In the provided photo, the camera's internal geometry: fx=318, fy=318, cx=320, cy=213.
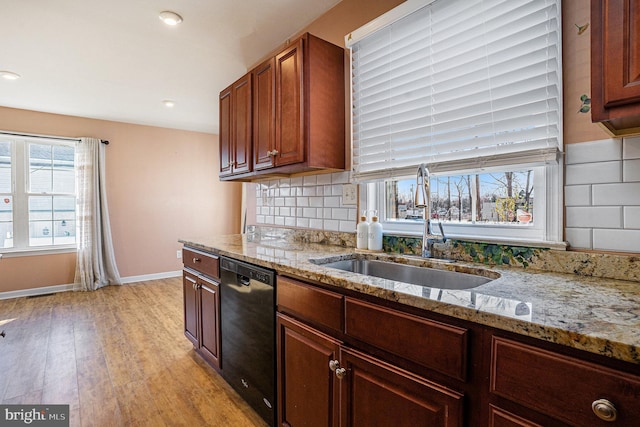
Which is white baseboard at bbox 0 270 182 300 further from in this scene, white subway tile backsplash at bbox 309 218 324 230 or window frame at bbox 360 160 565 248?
window frame at bbox 360 160 565 248

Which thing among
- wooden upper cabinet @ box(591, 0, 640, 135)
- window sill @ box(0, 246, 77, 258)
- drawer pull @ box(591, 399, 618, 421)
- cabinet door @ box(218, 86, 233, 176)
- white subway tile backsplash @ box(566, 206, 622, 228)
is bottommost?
window sill @ box(0, 246, 77, 258)

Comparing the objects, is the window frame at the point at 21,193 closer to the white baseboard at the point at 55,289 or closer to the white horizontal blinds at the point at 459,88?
the white baseboard at the point at 55,289

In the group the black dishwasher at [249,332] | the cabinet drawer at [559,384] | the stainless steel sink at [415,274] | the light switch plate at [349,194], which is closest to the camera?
the cabinet drawer at [559,384]

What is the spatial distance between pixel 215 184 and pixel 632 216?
17.8ft

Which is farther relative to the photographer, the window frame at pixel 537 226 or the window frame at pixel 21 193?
the window frame at pixel 21 193

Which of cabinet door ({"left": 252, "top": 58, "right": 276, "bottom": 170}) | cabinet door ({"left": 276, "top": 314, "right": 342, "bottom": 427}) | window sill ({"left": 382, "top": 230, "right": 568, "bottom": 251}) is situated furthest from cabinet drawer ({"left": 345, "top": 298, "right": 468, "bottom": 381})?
cabinet door ({"left": 252, "top": 58, "right": 276, "bottom": 170})

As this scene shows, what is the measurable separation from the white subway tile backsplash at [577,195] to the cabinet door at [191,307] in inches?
85.3

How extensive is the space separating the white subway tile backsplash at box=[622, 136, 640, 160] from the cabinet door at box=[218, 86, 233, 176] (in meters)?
2.33

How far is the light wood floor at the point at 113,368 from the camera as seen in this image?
70.6 inches

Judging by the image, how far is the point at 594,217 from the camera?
1119 millimetres

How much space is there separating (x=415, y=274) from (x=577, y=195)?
68 centimetres

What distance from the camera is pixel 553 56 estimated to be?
1.19 metres

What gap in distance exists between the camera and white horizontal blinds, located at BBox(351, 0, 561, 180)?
123 cm

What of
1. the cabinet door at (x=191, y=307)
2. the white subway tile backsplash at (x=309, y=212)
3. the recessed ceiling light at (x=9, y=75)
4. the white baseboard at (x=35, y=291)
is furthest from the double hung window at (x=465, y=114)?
the white baseboard at (x=35, y=291)
